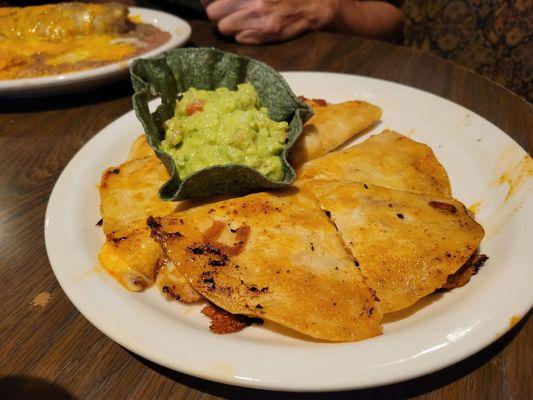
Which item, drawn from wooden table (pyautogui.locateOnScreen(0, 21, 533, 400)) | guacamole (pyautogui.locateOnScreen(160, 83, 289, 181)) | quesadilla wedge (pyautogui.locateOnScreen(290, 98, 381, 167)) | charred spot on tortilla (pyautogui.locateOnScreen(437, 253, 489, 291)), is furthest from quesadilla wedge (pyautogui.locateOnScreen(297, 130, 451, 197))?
wooden table (pyautogui.locateOnScreen(0, 21, 533, 400))

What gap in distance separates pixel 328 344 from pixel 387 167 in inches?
41.7

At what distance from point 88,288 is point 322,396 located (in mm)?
904

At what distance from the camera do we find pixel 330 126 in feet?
8.30

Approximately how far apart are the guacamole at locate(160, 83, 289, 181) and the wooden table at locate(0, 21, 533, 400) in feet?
2.55

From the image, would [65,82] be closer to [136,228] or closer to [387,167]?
[136,228]

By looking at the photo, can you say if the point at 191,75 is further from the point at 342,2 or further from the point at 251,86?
the point at 342,2

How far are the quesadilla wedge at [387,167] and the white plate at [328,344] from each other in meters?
0.16

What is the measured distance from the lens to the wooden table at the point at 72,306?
4.75 ft

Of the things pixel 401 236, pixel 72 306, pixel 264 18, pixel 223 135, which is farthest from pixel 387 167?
pixel 264 18

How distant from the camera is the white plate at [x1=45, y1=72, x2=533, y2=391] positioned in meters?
1.35

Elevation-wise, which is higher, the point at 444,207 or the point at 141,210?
the point at 444,207

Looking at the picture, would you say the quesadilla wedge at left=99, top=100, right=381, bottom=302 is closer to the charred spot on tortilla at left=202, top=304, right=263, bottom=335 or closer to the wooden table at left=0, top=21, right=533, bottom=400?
the charred spot on tortilla at left=202, top=304, right=263, bottom=335

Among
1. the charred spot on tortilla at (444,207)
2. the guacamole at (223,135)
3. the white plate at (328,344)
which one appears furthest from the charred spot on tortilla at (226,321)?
the charred spot on tortilla at (444,207)

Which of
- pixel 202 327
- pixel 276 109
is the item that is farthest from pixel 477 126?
pixel 202 327
